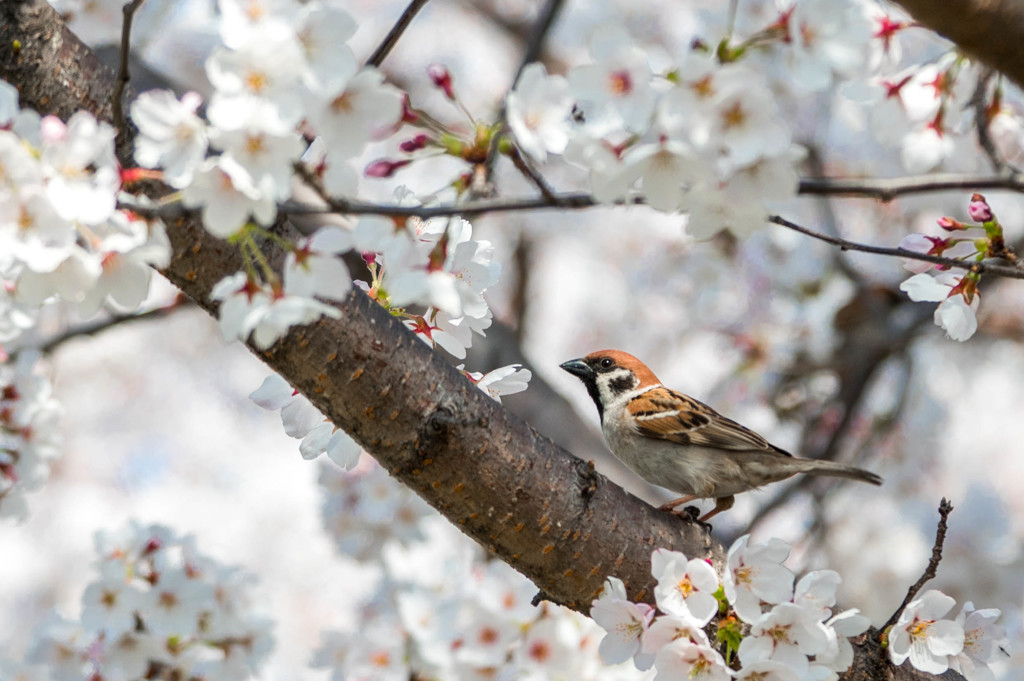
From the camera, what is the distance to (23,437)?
2826 mm

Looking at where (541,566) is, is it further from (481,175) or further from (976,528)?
(976,528)

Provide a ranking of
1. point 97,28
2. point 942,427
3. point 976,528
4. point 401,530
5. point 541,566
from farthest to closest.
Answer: point 942,427 → point 976,528 → point 401,530 → point 97,28 → point 541,566

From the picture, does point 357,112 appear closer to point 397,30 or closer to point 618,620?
point 397,30

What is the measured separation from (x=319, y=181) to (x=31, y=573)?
10255 mm

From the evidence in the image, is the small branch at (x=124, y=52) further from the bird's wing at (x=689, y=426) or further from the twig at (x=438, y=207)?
the bird's wing at (x=689, y=426)

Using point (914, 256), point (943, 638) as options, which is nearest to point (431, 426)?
point (914, 256)

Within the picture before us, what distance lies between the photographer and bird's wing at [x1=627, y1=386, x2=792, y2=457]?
3.39 meters

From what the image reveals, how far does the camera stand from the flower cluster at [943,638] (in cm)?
195

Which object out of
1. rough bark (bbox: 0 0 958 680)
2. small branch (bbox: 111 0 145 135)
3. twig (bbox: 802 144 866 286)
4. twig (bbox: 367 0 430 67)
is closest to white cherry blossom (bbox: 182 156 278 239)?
small branch (bbox: 111 0 145 135)

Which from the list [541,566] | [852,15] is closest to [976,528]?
[541,566]

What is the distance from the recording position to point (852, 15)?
141cm

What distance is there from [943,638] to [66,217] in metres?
1.89

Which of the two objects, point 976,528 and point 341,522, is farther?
point 976,528

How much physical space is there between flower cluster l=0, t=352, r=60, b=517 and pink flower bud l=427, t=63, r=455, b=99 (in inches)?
79.2
